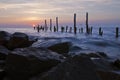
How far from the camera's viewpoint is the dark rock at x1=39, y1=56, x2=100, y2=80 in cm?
502

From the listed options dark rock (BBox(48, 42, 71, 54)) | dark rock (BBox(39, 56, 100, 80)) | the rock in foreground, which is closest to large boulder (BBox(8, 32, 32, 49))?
the rock in foreground

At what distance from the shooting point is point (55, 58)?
6891 millimetres

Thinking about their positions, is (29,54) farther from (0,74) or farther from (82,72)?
(82,72)

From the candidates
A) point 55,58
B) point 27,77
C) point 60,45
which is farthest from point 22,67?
point 60,45

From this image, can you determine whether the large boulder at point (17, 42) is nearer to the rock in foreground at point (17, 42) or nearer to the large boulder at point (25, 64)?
the rock in foreground at point (17, 42)

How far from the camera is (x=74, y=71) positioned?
202 inches

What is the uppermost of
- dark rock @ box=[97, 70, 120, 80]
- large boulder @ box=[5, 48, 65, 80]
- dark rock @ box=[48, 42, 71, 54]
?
large boulder @ box=[5, 48, 65, 80]

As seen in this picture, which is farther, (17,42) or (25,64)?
(17,42)

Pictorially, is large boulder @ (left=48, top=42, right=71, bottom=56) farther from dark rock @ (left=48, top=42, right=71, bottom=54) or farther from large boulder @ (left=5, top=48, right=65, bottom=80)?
large boulder @ (left=5, top=48, right=65, bottom=80)

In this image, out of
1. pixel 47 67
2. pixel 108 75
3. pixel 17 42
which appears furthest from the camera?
pixel 17 42

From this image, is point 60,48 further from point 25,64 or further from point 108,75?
point 25,64

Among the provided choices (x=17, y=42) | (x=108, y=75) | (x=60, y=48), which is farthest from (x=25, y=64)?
(x=17, y=42)

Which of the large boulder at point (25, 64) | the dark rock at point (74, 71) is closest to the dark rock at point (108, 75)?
the large boulder at point (25, 64)

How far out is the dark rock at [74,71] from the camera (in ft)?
16.5
